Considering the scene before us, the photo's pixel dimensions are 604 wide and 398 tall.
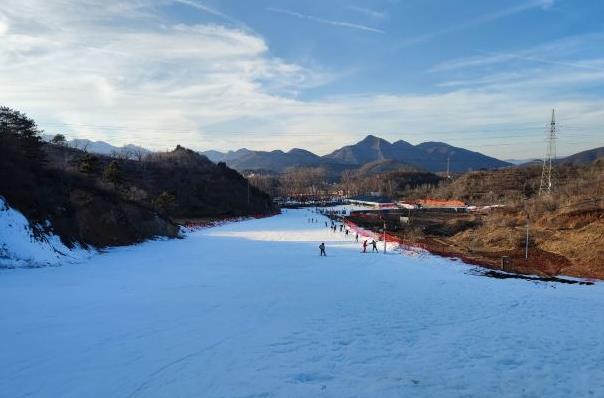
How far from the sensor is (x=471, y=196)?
137750 millimetres

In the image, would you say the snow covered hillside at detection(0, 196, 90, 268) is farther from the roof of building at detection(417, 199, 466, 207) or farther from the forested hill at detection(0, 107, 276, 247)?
the roof of building at detection(417, 199, 466, 207)

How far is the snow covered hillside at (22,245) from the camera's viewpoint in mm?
19094

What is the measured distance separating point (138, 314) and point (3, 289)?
5.39 metres

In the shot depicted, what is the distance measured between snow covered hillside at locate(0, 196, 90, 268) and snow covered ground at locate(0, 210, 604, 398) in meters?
0.96

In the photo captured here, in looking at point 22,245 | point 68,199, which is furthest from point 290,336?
point 68,199

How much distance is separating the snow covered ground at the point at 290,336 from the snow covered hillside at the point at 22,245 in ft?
3.15

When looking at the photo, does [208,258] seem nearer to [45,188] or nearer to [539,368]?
[45,188]

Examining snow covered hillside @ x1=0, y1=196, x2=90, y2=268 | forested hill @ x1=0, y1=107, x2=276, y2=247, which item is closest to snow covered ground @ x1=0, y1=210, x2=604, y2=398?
snow covered hillside @ x1=0, y1=196, x2=90, y2=268

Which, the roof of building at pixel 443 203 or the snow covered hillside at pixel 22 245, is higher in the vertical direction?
the roof of building at pixel 443 203

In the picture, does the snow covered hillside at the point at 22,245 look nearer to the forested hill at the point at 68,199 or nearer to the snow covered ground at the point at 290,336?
the snow covered ground at the point at 290,336

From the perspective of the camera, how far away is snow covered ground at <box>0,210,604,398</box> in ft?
25.5

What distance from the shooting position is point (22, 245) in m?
19.9

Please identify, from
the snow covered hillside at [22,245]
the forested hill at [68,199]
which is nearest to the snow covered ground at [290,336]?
the snow covered hillside at [22,245]

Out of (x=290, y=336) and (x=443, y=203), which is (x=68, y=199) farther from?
(x=443, y=203)
